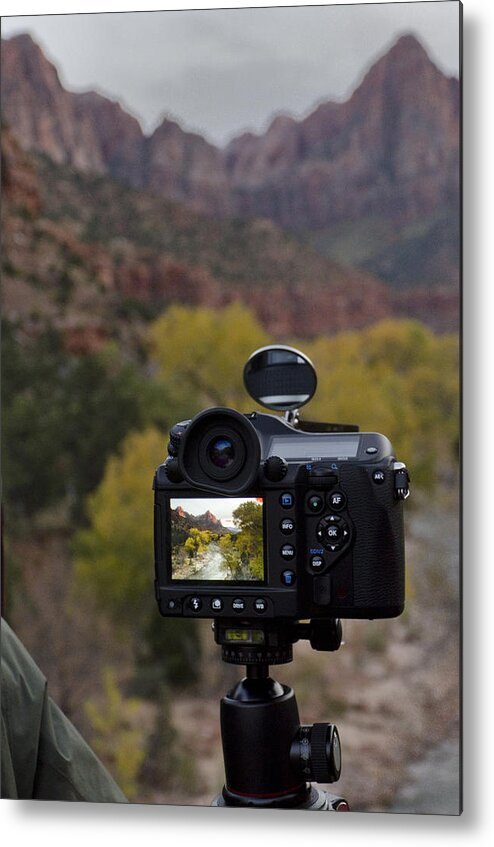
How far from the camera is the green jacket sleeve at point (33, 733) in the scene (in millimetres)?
1422

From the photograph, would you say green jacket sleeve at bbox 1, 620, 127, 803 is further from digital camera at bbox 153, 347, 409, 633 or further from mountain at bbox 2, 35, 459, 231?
mountain at bbox 2, 35, 459, 231

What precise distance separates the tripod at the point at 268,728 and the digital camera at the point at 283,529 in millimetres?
33

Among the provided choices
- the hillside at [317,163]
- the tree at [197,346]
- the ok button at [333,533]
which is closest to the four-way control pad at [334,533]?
the ok button at [333,533]

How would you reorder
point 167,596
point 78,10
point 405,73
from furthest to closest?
1. point 405,73
2. point 78,10
3. point 167,596

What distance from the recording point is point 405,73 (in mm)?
3604

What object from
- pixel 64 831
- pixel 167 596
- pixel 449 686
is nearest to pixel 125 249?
pixel 449 686

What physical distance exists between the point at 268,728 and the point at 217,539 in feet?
0.74

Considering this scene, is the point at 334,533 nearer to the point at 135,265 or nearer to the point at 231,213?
the point at 231,213

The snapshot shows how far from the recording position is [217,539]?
3.74 feet

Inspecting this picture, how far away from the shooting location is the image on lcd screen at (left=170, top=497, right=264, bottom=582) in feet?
3.69

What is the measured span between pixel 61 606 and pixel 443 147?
2.60 m

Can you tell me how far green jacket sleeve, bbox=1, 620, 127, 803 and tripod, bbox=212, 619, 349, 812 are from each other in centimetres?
36

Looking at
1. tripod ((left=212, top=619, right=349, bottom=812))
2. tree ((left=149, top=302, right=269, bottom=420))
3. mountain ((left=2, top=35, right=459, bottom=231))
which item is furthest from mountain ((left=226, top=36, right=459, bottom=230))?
tripod ((left=212, top=619, right=349, bottom=812))

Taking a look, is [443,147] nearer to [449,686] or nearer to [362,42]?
[362,42]
